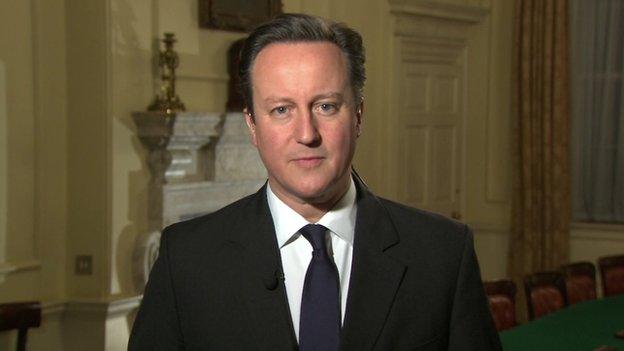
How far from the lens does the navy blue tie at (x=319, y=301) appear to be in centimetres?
137

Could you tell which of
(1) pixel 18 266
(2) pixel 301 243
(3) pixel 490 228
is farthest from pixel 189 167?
(2) pixel 301 243

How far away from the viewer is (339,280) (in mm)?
1416

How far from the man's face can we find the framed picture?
4039mm

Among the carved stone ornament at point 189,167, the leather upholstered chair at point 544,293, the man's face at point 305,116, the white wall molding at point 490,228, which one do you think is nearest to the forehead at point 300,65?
the man's face at point 305,116

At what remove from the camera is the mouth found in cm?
133

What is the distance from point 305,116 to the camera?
132 cm

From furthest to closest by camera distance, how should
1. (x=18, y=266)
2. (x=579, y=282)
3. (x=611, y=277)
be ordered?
(x=611, y=277) < (x=579, y=282) < (x=18, y=266)

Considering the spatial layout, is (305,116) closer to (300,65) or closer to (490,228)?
(300,65)

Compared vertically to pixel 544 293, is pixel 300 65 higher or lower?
higher

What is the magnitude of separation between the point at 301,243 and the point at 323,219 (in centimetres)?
5

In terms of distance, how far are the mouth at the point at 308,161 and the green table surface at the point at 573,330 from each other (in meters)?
2.52

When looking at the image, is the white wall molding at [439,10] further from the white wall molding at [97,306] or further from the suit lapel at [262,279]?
the suit lapel at [262,279]

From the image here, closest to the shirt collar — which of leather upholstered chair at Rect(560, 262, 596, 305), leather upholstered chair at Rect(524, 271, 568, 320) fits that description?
leather upholstered chair at Rect(524, 271, 568, 320)

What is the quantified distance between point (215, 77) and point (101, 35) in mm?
793
